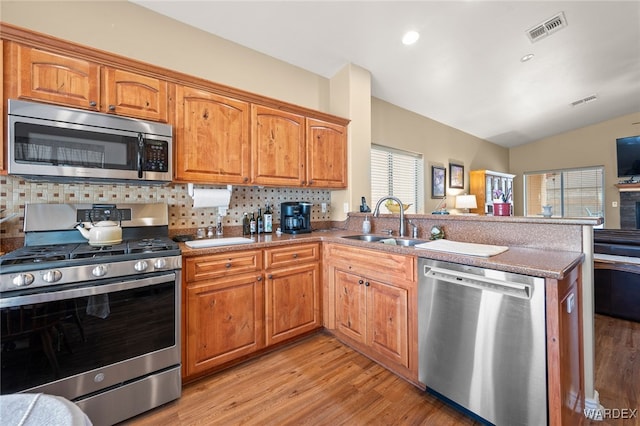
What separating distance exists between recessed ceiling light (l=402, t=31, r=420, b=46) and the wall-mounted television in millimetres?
6337

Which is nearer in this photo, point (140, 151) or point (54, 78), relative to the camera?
point (54, 78)

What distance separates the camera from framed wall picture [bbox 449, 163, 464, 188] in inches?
207

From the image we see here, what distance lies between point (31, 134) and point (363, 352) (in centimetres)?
262

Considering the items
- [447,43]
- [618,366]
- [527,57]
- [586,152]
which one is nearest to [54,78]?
[447,43]

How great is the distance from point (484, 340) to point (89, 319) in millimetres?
2059

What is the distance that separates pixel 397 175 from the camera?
4.24 meters

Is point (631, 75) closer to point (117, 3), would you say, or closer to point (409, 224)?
point (409, 224)

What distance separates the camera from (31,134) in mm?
1539

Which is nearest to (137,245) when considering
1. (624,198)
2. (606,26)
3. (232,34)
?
(232,34)

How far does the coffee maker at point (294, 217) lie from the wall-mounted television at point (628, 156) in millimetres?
7268

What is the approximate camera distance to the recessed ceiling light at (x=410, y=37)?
8.49ft

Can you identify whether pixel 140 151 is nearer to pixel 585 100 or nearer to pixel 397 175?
pixel 397 175

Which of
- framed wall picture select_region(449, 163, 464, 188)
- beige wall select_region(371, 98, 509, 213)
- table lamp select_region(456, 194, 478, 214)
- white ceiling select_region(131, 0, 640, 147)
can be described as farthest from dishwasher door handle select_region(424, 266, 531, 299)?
framed wall picture select_region(449, 163, 464, 188)

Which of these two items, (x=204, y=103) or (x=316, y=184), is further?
(x=316, y=184)
